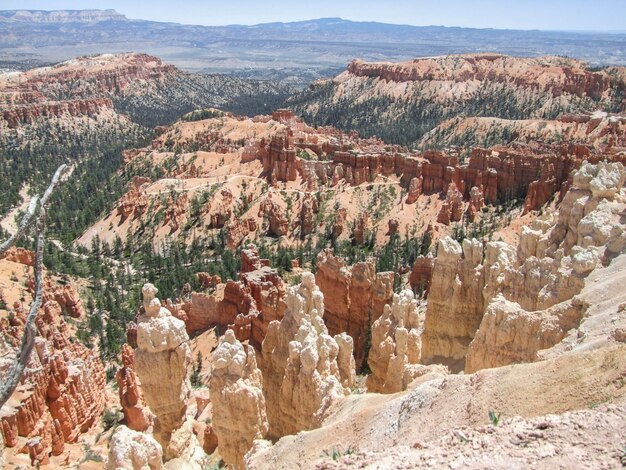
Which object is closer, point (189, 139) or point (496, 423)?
point (496, 423)

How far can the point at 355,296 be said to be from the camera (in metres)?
35.0

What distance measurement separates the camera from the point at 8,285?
148ft

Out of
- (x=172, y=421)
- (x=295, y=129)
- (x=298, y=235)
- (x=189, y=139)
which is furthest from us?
(x=189, y=139)

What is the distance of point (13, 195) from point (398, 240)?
2843 inches

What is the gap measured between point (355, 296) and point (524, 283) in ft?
41.0

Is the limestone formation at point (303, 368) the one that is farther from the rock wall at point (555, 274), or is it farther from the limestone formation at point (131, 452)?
the rock wall at point (555, 274)

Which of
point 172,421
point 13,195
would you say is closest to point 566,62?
point 13,195

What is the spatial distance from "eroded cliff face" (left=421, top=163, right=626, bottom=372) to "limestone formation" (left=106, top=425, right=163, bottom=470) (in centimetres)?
1312

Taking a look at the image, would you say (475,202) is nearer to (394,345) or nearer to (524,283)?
(524,283)

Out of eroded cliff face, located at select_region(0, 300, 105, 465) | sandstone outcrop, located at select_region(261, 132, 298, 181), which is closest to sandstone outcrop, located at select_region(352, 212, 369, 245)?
sandstone outcrop, located at select_region(261, 132, 298, 181)

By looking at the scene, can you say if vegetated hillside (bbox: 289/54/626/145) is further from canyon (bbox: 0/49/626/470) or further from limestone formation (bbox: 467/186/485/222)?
limestone formation (bbox: 467/186/485/222)

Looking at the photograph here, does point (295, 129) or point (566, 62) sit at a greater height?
point (566, 62)

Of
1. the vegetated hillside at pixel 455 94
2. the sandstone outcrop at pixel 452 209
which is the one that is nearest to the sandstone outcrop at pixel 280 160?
the sandstone outcrop at pixel 452 209

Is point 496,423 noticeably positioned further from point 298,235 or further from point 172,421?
point 298,235
